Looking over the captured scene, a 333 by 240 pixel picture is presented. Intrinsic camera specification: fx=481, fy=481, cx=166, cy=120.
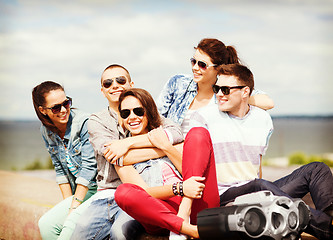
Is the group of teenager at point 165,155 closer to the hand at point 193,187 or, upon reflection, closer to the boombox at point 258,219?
the hand at point 193,187

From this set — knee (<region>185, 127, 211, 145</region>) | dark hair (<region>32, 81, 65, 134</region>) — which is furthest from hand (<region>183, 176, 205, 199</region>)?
dark hair (<region>32, 81, 65, 134</region>)

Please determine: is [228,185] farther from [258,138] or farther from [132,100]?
[132,100]

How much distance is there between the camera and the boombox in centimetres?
317

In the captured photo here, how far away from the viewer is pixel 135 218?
3.47 metres

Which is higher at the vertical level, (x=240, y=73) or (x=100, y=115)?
(x=240, y=73)

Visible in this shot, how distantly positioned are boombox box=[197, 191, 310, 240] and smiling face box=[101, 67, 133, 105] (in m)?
1.36

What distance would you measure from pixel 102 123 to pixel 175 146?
63 cm

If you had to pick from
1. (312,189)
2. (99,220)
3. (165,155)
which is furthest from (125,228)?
(312,189)

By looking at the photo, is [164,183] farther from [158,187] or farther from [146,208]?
[146,208]

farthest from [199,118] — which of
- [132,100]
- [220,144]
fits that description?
[132,100]

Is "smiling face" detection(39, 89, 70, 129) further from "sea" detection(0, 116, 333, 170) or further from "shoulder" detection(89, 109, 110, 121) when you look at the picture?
"sea" detection(0, 116, 333, 170)

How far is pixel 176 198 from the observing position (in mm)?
3662

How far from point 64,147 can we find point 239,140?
1.63 m

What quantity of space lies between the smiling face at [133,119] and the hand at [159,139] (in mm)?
113
